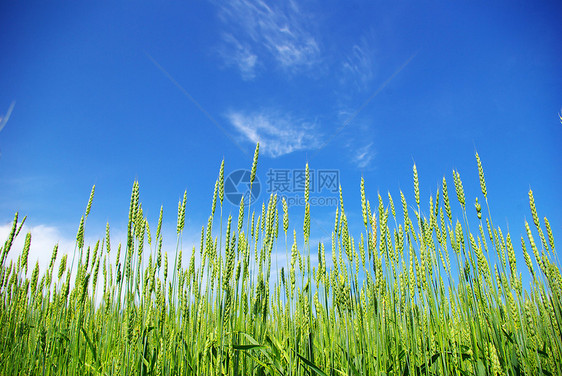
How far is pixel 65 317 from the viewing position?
7.86ft

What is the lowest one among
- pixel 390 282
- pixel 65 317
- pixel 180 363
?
pixel 180 363

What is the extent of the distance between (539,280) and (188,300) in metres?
2.41

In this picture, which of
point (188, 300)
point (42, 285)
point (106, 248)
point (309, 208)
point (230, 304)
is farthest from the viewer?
point (42, 285)

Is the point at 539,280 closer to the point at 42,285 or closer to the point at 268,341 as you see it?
the point at 268,341

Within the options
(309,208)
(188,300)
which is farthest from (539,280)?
(188,300)

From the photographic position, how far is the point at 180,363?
179 cm

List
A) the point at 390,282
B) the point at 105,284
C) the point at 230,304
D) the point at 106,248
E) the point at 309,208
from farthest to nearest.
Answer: the point at 105,284 < the point at 106,248 < the point at 390,282 < the point at 309,208 < the point at 230,304

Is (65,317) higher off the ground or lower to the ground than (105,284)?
lower

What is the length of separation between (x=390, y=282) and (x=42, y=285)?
321cm

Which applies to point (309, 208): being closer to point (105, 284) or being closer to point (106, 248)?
point (106, 248)

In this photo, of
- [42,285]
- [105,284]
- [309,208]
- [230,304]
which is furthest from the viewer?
[42,285]

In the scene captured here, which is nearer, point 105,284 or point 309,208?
point 309,208

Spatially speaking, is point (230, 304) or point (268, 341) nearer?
point (230, 304)

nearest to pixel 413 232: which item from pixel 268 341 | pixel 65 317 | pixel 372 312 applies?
pixel 372 312
